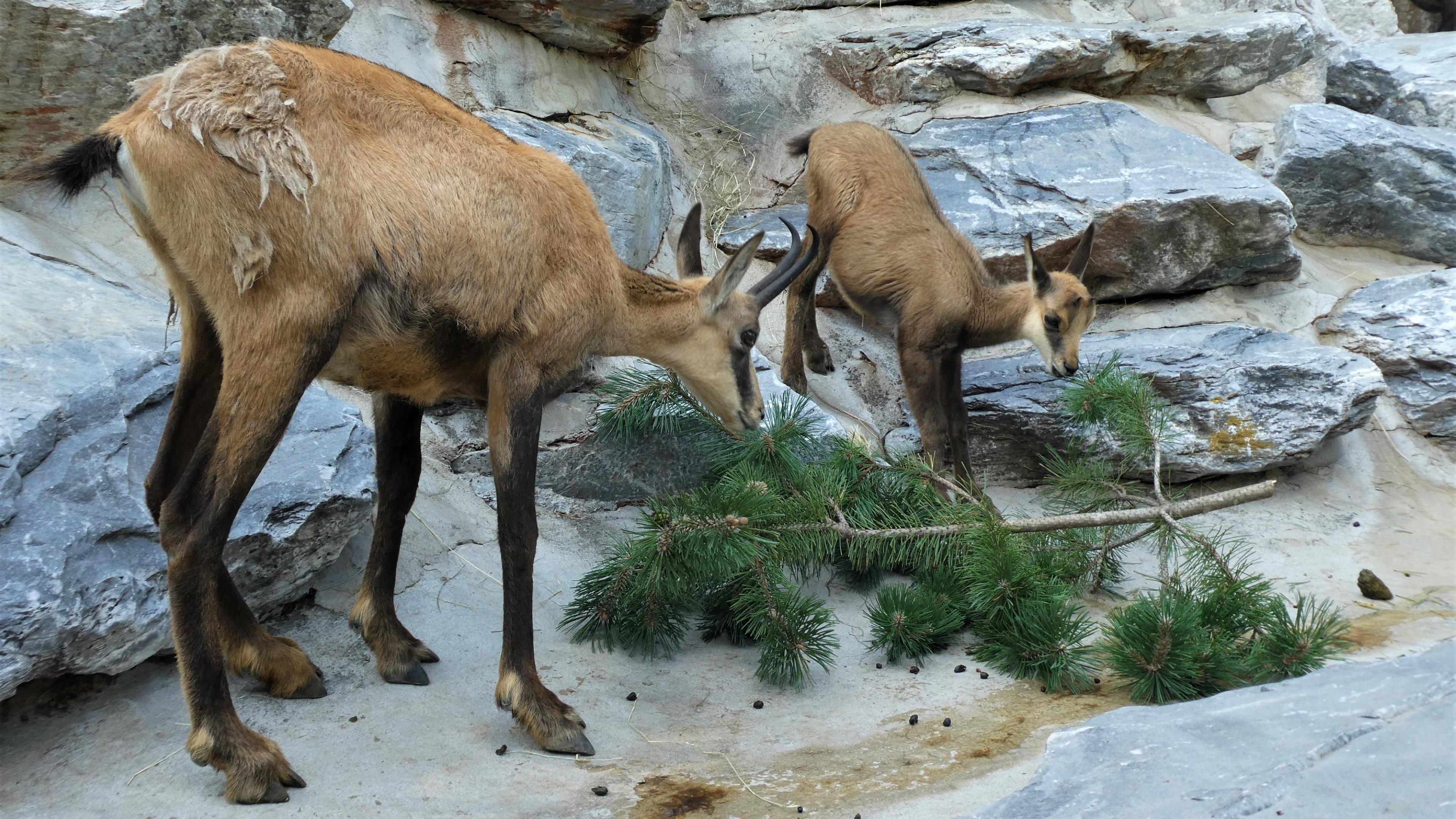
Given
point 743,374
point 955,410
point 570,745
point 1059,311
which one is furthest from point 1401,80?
point 570,745

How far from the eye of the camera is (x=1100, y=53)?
27.8 ft

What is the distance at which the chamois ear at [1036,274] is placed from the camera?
6.59m

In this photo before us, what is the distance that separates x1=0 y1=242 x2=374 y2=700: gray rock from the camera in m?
3.67

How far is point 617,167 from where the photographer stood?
6992 mm

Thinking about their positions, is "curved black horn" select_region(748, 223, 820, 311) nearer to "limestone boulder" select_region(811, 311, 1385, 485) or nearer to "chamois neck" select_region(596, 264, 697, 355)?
"chamois neck" select_region(596, 264, 697, 355)

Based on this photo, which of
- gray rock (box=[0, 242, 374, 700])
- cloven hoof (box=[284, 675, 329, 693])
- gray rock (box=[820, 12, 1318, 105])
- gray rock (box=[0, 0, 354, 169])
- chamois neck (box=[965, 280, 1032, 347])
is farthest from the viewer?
gray rock (box=[820, 12, 1318, 105])

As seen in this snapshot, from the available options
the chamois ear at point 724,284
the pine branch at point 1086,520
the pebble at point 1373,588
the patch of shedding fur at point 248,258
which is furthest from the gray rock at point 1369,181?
the patch of shedding fur at point 248,258

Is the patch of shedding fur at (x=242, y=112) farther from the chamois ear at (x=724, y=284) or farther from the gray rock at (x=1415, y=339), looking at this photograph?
the gray rock at (x=1415, y=339)

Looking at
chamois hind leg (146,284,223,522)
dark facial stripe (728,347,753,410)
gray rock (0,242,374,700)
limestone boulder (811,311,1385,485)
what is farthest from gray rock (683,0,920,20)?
chamois hind leg (146,284,223,522)

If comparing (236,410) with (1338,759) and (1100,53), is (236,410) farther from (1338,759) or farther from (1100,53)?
(1100,53)

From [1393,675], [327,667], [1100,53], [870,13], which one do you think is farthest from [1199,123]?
[327,667]

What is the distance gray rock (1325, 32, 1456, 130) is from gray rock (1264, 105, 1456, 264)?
84 cm

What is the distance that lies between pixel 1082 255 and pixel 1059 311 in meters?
0.47

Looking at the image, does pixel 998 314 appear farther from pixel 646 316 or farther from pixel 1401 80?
pixel 1401 80
